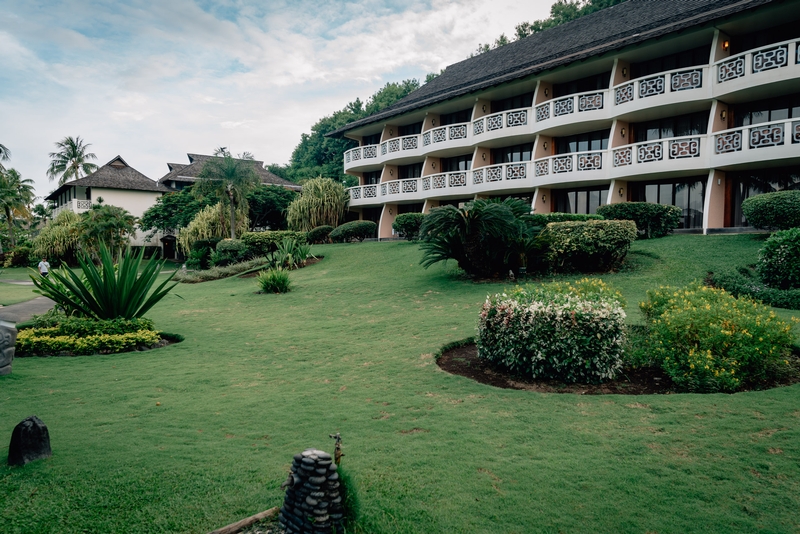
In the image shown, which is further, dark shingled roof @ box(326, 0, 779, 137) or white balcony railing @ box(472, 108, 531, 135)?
white balcony railing @ box(472, 108, 531, 135)

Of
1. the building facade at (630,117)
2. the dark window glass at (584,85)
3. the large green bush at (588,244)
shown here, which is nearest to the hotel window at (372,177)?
the building facade at (630,117)

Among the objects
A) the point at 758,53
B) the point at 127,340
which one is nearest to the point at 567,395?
the point at 127,340

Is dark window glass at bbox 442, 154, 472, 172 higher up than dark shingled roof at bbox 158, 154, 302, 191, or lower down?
lower down

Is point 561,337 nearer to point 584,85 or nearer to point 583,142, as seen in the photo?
point 583,142

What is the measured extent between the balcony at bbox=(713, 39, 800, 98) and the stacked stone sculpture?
65.2 ft

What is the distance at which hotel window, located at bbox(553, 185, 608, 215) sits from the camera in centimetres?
2414

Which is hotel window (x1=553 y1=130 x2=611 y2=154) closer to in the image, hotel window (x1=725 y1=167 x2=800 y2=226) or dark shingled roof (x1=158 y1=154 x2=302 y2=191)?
hotel window (x1=725 y1=167 x2=800 y2=226)

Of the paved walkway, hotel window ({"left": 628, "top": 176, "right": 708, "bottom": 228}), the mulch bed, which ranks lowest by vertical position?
the paved walkway

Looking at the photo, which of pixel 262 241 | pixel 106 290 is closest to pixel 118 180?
pixel 262 241

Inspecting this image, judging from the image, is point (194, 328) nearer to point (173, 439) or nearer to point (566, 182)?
point (173, 439)

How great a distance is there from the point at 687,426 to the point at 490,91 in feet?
82.0

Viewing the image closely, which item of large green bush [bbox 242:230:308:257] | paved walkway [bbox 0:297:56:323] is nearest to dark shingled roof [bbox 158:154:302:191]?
large green bush [bbox 242:230:308:257]

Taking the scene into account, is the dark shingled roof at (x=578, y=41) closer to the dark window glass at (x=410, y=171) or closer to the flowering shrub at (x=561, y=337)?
the dark window glass at (x=410, y=171)

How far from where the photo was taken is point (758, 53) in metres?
17.5
